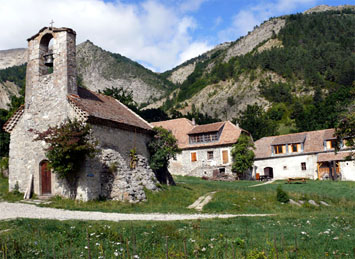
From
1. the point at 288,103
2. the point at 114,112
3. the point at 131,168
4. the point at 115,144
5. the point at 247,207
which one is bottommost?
the point at 247,207

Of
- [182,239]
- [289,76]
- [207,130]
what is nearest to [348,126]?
[182,239]

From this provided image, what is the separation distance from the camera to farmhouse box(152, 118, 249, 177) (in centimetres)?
4300

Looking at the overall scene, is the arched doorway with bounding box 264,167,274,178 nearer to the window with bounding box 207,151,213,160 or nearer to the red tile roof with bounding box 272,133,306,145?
the red tile roof with bounding box 272,133,306,145

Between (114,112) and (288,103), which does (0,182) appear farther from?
(288,103)

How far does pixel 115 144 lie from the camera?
21.6 m

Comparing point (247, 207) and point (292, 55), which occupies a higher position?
point (292, 55)

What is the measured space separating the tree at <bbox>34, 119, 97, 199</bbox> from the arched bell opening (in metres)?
5.22

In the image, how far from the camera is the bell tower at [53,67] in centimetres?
2039

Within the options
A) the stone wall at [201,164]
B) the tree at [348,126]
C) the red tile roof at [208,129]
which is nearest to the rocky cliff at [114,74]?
the red tile roof at [208,129]

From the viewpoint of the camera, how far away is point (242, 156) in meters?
41.2

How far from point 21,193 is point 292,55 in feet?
368

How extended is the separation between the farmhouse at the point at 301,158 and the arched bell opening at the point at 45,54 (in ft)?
102

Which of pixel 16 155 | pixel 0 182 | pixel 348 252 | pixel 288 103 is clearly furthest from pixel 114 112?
pixel 288 103

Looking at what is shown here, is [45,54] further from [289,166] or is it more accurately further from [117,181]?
[289,166]
